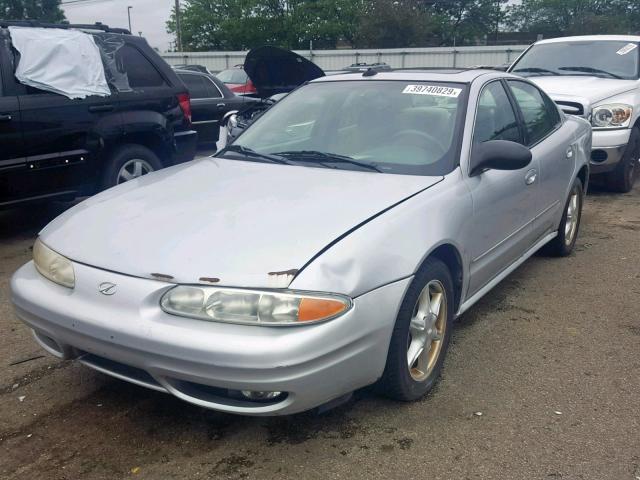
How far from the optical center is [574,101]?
6.98 m

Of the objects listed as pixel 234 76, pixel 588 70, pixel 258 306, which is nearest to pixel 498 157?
pixel 258 306

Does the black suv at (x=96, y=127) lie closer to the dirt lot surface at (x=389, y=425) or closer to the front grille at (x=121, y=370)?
the dirt lot surface at (x=389, y=425)

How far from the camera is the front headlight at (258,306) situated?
7.91 ft

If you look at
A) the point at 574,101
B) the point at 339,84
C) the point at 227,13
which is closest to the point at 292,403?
the point at 339,84

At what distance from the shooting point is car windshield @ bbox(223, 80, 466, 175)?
140 inches

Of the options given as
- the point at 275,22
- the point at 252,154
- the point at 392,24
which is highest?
the point at 275,22

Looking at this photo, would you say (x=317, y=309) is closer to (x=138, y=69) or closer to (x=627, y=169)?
(x=138, y=69)

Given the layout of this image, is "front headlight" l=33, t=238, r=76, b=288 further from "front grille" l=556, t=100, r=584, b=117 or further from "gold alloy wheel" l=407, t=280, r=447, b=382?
"front grille" l=556, t=100, r=584, b=117

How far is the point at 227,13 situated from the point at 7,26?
5376 cm

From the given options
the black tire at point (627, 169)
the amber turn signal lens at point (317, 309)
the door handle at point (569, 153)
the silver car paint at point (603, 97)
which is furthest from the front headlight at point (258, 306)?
the black tire at point (627, 169)

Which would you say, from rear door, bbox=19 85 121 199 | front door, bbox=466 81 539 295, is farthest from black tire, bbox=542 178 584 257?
rear door, bbox=19 85 121 199

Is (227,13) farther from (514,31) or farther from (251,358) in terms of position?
(251,358)

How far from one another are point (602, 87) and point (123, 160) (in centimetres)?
536

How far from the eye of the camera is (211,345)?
237 centimetres
